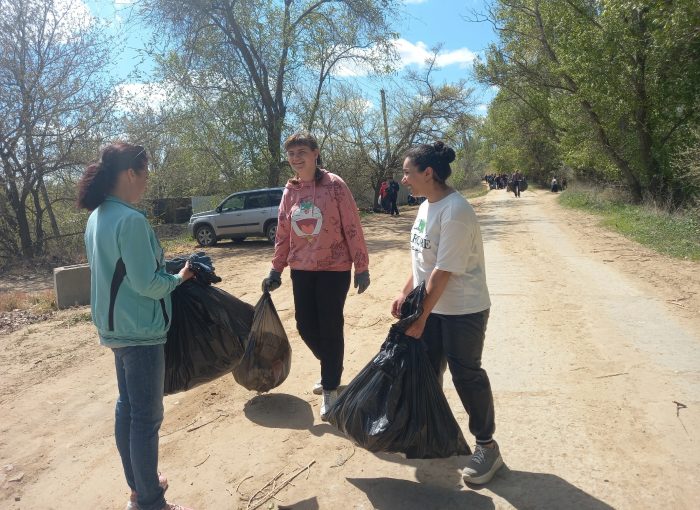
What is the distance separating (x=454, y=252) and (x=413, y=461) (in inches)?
51.4

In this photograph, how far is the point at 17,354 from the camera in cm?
571

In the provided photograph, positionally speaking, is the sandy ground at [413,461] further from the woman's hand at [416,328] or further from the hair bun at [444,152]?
the hair bun at [444,152]

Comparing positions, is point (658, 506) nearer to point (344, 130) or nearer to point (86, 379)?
point (86, 379)

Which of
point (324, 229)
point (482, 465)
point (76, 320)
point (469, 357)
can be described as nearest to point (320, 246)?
point (324, 229)

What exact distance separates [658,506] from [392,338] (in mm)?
1449

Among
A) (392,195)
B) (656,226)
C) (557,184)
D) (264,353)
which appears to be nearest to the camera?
(264,353)

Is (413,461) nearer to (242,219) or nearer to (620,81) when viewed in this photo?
(242,219)

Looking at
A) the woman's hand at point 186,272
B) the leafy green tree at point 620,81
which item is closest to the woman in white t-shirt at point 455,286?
the woman's hand at point 186,272

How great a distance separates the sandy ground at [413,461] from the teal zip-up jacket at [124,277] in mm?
1077

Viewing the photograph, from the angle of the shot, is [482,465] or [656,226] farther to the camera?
[656,226]

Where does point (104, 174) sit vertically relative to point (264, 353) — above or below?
above

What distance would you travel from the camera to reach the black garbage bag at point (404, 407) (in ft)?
8.32

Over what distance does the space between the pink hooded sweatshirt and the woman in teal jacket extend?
1108 millimetres

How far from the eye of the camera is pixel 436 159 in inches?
105
